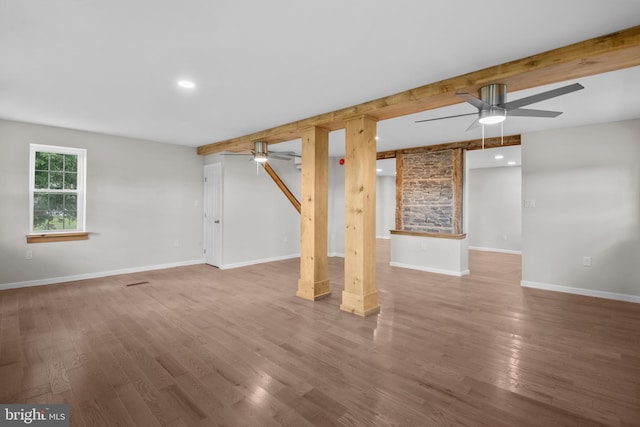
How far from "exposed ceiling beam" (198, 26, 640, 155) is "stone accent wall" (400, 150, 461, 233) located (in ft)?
9.35

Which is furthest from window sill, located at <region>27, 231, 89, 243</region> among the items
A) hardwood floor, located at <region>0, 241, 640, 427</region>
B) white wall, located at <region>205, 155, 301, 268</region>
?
white wall, located at <region>205, 155, 301, 268</region>

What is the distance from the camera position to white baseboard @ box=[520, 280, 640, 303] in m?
4.29

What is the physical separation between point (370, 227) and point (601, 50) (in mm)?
2481

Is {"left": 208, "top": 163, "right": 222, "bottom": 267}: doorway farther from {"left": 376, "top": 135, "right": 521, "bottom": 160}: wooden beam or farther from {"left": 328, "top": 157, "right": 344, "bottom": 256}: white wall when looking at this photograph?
{"left": 376, "top": 135, "right": 521, "bottom": 160}: wooden beam

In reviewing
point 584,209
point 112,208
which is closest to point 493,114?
point 584,209

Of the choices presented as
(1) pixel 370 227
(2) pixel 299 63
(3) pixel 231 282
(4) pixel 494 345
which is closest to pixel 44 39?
(2) pixel 299 63

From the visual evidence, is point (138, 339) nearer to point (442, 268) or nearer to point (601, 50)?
point (601, 50)

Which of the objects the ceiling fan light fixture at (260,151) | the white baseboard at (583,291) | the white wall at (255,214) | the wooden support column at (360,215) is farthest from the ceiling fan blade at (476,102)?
the white wall at (255,214)

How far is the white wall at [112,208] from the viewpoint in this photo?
4676 mm

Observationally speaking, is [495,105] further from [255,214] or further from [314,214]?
[255,214]

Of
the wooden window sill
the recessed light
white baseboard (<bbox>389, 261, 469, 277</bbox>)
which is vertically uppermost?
the recessed light

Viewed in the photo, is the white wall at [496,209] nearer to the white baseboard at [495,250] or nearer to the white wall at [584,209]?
the white baseboard at [495,250]

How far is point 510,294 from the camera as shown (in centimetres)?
460

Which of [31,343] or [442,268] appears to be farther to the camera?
[442,268]
